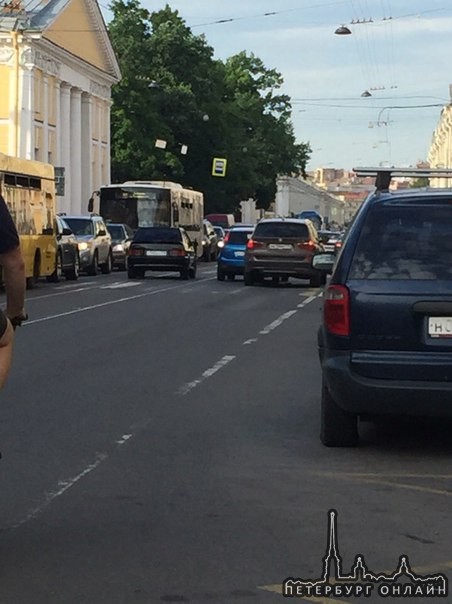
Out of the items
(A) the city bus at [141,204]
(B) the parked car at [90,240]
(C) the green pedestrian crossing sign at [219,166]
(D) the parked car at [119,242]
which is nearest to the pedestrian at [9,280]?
(B) the parked car at [90,240]

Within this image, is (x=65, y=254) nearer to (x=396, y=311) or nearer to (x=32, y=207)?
(x=32, y=207)

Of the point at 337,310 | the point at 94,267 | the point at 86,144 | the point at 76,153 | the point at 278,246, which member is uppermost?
the point at 86,144

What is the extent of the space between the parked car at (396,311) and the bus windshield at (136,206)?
4403 cm

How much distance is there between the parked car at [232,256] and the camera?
1567 inches

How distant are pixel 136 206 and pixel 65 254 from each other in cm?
1603

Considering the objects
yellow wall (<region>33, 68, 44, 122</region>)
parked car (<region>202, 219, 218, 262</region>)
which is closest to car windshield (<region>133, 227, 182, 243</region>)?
parked car (<region>202, 219, 218, 262</region>)

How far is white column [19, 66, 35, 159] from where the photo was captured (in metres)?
67.2

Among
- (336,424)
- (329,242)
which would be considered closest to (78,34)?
(329,242)

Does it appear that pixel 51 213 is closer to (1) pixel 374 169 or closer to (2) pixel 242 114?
(1) pixel 374 169

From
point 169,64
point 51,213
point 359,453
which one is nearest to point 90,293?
point 51,213

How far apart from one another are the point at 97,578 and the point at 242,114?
9619 centimetres

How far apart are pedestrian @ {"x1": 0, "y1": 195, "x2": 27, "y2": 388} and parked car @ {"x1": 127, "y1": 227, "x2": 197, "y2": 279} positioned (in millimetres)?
34191

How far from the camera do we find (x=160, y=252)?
40750 millimetres

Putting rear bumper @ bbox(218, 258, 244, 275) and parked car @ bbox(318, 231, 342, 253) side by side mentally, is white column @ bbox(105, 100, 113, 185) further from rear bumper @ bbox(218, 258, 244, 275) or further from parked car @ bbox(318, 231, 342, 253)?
rear bumper @ bbox(218, 258, 244, 275)
